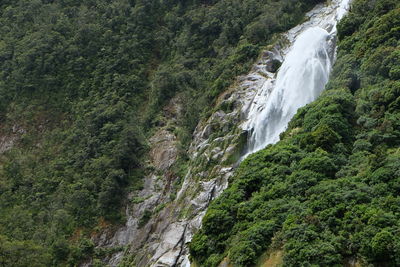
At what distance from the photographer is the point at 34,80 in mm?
62906

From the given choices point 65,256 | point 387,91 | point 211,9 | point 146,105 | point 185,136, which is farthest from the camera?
point 211,9

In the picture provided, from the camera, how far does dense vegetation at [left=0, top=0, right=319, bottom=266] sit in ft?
156

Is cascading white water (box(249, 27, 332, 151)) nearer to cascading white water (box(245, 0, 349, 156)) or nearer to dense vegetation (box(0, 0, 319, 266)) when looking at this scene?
cascading white water (box(245, 0, 349, 156))

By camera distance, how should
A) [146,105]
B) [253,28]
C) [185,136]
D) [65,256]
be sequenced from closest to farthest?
[65,256] → [185,136] → [253,28] → [146,105]

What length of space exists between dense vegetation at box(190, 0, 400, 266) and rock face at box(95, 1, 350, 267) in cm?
620

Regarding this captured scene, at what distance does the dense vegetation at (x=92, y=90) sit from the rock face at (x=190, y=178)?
161 centimetres

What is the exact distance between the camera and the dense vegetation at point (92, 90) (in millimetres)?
47500

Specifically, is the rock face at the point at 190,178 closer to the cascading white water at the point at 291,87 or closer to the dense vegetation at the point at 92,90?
the cascading white water at the point at 291,87

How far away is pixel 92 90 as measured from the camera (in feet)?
196

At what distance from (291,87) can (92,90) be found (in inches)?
1063

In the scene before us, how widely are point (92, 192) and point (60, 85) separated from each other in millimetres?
18487

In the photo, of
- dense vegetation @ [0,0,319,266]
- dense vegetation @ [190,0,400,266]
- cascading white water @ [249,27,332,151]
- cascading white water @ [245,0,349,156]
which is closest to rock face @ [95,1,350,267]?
cascading white water @ [245,0,349,156]

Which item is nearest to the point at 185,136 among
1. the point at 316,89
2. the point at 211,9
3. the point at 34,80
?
the point at 316,89

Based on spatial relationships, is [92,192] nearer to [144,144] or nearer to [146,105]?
[144,144]
